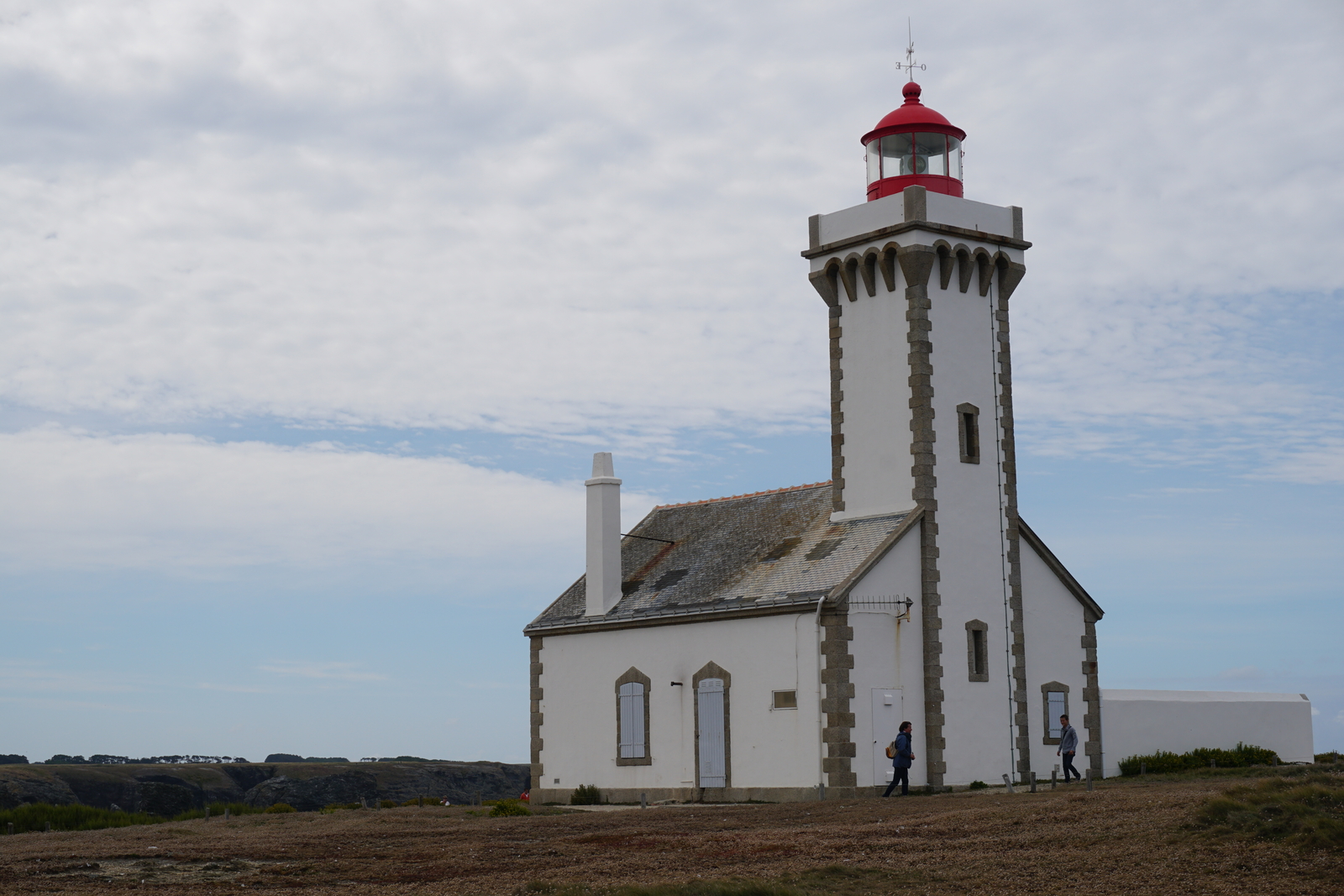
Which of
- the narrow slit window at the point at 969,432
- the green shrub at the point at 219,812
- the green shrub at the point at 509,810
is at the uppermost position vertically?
the narrow slit window at the point at 969,432

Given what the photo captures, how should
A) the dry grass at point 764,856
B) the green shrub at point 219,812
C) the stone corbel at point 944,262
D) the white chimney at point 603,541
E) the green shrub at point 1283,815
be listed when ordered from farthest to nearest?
1. the white chimney at point 603,541
2. the green shrub at point 219,812
3. the stone corbel at point 944,262
4. the green shrub at point 1283,815
5. the dry grass at point 764,856

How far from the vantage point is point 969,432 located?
26078 millimetres

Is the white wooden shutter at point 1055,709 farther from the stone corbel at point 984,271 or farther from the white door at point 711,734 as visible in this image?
the stone corbel at point 984,271

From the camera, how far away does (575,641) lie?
93.9ft

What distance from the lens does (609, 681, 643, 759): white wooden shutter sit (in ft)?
87.2

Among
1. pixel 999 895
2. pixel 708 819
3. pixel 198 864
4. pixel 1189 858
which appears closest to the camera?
pixel 999 895

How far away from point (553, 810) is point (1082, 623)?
10.7m

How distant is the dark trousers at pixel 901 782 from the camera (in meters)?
22.5

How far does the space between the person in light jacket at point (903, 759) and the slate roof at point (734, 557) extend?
2.56 m

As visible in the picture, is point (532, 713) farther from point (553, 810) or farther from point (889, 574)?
point (889, 574)

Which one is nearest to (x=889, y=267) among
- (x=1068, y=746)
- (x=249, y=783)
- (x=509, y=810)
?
(x=1068, y=746)

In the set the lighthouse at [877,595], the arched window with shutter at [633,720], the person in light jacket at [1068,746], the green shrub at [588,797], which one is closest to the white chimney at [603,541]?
the lighthouse at [877,595]

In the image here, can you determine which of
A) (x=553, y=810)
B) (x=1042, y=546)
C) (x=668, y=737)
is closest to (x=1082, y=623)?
(x=1042, y=546)

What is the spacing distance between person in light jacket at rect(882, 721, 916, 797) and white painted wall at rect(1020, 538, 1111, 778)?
3747mm
